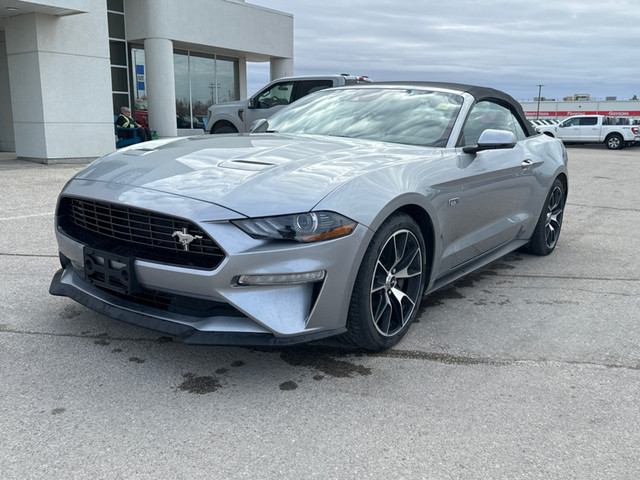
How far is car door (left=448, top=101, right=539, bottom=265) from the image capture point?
13.0 feet

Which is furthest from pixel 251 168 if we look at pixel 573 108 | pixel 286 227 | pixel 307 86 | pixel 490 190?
pixel 573 108

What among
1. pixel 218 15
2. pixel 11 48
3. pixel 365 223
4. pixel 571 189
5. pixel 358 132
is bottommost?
pixel 571 189

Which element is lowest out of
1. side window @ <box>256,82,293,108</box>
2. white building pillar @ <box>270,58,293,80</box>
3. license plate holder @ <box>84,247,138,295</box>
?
license plate holder @ <box>84,247,138,295</box>

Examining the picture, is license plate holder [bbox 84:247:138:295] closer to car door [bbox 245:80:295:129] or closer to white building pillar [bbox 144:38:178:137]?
car door [bbox 245:80:295:129]

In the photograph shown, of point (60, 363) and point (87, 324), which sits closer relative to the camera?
point (60, 363)

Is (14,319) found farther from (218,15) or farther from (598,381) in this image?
(218,15)

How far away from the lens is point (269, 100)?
13.6 meters

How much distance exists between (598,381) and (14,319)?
132 inches

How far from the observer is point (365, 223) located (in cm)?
298

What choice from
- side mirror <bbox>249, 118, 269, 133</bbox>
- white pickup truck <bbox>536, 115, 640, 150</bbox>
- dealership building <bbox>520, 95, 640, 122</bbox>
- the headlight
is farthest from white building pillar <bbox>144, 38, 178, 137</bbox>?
dealership building <bbox>520, 95, 640, 122</bbox>

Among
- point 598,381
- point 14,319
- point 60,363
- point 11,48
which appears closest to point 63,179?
point 11,48

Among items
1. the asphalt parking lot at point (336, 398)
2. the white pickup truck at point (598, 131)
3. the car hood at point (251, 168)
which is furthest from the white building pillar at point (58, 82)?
the white pickup truck at point (598, 131)

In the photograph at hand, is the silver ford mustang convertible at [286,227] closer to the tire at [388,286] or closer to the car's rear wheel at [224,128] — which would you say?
the tire at [388,286]

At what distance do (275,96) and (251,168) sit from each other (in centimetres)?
1089
